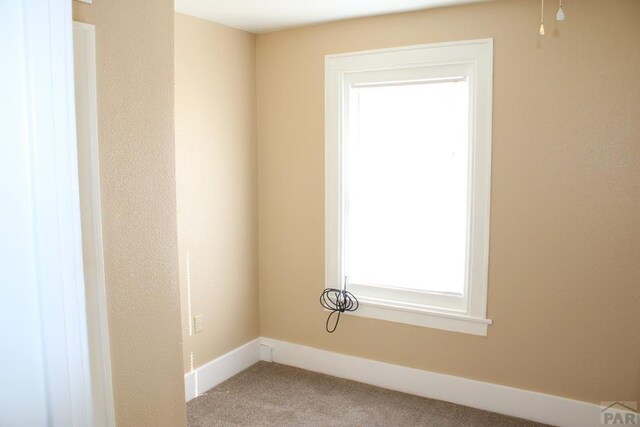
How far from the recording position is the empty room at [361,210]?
184 cm

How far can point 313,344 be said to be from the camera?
3.62 m

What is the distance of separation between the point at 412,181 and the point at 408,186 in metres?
0.04

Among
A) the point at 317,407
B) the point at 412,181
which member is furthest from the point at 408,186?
the point at 317,407

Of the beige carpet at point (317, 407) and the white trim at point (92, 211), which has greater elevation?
the white trim at point (92, 211)

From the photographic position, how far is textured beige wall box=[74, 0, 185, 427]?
5.68ft

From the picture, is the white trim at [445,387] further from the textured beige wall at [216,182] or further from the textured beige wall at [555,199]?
the textured beige wall at [216,182]

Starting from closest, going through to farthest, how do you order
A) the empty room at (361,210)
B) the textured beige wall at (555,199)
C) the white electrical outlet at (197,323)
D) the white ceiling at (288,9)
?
the empty room at (361,210) → the textured beige wall at (555,199) → the white ceiling at (288,9) → the white electrical outlet at (197,323)

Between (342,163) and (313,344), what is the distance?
1322mm

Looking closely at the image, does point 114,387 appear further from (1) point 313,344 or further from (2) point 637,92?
(2) point 637,92

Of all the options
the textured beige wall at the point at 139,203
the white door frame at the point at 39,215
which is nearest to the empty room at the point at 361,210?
the textured beige wall at the point at 139,203

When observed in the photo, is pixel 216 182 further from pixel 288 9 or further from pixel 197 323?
pixel 288 9

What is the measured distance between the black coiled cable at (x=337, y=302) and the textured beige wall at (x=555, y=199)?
11.5 inches

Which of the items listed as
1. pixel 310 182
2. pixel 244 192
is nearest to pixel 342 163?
pixel 310 182

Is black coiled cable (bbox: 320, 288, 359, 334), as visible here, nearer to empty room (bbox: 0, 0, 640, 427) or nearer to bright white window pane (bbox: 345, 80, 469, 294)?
empty room (bbox: 0, 0, 640, 427)
